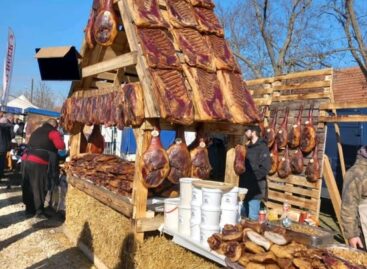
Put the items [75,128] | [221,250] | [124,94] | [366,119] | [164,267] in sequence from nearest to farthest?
[221,250] → [164,267] → [124,94] → [366,119] → [75,128]

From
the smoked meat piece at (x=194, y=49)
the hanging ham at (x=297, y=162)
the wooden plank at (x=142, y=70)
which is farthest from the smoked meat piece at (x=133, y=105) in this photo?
the hanging ham at (x=297, y=162)

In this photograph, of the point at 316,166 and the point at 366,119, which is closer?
the point at 366,119

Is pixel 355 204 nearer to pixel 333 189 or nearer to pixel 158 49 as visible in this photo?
pixel 158 49

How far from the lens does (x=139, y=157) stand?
4.41 meters

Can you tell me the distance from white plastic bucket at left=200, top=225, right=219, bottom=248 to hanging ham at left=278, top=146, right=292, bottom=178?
5343mm

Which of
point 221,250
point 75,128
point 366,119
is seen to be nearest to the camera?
point 221,250

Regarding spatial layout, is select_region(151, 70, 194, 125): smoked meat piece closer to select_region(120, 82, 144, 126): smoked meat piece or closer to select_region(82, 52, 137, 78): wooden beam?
select_region(120, 82, 144, 126): smoked meat piece

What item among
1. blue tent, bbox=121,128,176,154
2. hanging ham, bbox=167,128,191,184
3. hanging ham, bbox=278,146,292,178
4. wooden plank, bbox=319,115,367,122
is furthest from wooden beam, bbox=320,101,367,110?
blue tent, bbox=121,128,176,154

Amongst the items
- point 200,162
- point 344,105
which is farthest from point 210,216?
point 344,105

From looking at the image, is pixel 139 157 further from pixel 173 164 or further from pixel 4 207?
pixel 4 207

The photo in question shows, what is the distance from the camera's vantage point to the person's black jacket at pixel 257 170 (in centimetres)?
737

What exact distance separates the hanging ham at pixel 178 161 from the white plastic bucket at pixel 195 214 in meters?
0.58

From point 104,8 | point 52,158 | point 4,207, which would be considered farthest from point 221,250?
point 4,207

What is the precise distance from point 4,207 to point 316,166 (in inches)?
267
